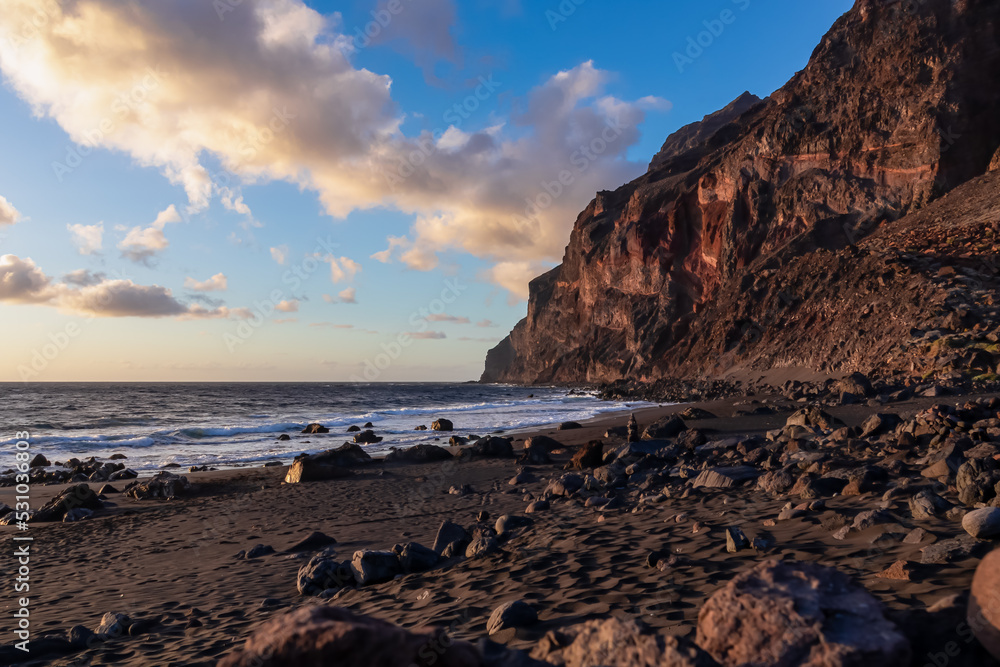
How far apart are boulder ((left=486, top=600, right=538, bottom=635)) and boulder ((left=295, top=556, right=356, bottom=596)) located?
237cm

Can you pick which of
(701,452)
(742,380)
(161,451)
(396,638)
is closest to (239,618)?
(396,638)

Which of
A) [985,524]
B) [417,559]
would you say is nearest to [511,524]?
[417,559]

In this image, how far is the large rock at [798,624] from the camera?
2.24m

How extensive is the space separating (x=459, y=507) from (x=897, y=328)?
2368 centimetres

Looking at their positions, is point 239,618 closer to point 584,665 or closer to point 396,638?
point 396,638

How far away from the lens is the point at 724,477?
24.5 feet

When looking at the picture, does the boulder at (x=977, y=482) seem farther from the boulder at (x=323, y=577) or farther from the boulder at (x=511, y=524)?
the boulder at (x=323, y=577)

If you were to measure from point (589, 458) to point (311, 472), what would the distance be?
6.66 metres

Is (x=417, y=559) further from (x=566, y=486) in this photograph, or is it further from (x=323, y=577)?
(x=566, y=486)

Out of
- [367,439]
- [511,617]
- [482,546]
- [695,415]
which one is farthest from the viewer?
[367,439]

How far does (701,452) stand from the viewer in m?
10.8

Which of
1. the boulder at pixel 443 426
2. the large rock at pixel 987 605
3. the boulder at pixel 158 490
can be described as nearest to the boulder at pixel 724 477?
the large rock at pixel 987 605

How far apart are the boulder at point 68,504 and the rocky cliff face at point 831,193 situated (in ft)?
88.4

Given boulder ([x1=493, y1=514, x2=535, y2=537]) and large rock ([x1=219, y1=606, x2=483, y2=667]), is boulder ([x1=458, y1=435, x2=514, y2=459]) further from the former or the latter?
large rock ([x1=219, y1=606, x2=483, y2=667])
